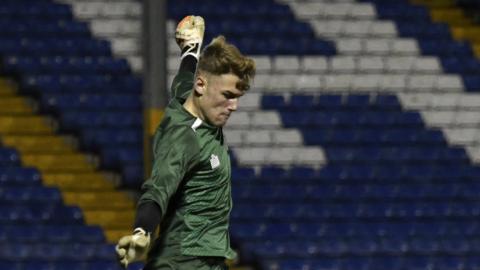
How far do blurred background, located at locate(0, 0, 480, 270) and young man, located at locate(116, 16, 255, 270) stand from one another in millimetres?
4696

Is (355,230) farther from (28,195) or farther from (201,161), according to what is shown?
(201,161)

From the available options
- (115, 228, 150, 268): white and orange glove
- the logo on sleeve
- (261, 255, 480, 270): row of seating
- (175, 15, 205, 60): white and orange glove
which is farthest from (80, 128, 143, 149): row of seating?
(115, 228, 150, 268): white and orange glove

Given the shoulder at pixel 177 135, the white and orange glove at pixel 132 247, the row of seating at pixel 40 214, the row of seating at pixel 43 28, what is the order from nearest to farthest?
1. the white and orange glove at pixel 132 247
2. the shoulder at pixel 177 135
3. the row of seating at pixel 40 214
4. the row of seating at pixel 43 28

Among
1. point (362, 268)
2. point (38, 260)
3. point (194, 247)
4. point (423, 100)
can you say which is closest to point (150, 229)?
point (194, 247)

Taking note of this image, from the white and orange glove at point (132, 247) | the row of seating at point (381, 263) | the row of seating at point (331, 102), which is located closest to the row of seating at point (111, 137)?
the row of seating at point (331, 102)

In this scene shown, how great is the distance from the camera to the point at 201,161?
4391 mm

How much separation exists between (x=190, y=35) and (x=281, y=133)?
19.4 feet

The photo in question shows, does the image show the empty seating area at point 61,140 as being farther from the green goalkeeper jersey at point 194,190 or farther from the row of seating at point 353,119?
the green goalkeeper jersey at point 194,190

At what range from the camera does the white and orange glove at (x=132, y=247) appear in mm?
3879

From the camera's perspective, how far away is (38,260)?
948 cm

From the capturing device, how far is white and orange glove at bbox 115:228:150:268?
388cm

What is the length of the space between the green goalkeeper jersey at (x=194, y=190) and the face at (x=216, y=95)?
0.13 ft

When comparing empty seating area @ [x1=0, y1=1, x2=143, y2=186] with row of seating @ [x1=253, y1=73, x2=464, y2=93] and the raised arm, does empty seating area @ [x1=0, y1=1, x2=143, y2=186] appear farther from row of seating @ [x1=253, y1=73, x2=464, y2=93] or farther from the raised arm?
the raised arm

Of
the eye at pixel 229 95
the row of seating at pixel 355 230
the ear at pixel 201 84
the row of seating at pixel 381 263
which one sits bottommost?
the row of seating at pixel 381 263
